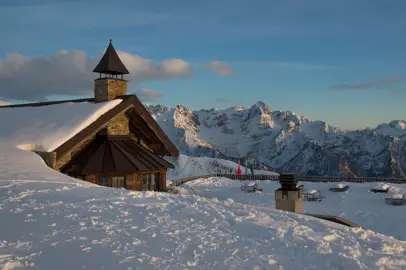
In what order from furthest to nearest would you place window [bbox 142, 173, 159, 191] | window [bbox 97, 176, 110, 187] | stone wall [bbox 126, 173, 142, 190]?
window [bbox 142, 173, 159, 191] → stone wall [bbox 126, 173, 142, 190] → window [bbox 97, 176, 110, 187]

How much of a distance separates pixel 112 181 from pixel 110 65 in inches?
222

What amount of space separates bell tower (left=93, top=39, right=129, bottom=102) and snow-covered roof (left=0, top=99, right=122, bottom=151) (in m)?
0.87

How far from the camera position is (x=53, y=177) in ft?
37.0

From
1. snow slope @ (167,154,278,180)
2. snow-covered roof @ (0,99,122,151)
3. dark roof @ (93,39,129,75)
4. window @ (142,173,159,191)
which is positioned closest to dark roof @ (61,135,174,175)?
window @ (142,173,159,191)

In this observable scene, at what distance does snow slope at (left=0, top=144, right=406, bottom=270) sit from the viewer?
19.6 ft

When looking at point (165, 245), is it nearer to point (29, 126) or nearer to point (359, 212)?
point (29, 126)

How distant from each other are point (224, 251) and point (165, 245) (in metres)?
0.94

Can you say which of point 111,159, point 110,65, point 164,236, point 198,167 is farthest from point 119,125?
point 198,167

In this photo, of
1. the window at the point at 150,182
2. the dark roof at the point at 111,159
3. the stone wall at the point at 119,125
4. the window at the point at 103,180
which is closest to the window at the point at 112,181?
the window at the point at 103,180

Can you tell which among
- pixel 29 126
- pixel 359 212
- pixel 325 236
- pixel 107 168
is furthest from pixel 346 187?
pixel 325 236

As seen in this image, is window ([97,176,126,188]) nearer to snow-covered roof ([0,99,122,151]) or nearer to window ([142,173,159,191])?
window ([142,173,159,191])

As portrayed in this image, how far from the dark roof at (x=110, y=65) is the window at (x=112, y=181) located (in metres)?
5.30

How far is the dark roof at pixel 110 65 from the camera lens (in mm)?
18953

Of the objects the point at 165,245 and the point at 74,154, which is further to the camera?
the point at 74,154
